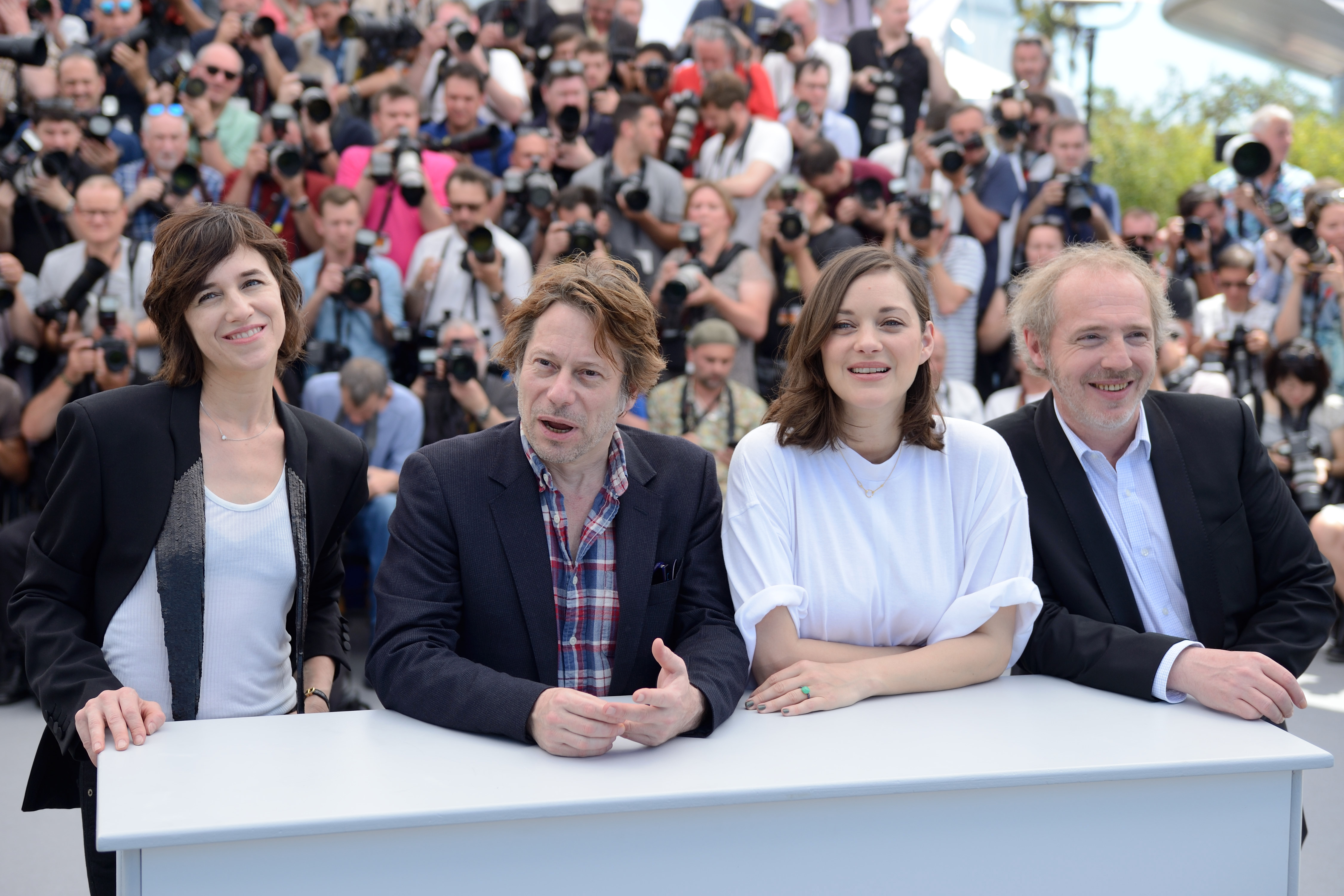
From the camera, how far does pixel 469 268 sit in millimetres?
4496

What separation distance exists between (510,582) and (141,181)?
3.62 metres

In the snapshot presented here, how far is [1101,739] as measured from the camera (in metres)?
1.59

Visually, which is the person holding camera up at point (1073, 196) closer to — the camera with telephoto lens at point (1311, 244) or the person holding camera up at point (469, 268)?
the camera with telephoto lens at point (1311, 244)

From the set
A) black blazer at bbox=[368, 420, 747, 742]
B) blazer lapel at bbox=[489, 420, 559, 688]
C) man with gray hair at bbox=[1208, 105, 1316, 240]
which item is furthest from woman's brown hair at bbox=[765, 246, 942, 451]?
man with gray hair at bbox=[1208, 105, 1316, 240]

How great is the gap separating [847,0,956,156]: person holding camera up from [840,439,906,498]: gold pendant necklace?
451 cm

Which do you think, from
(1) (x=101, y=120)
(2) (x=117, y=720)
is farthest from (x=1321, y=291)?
(1) (x=101, y=120)

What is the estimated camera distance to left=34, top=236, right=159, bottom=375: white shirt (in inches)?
167

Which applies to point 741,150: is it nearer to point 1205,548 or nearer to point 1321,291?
point 1321,291

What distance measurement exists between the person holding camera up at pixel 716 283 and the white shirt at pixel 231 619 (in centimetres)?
288

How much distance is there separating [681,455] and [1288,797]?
1.00 metres

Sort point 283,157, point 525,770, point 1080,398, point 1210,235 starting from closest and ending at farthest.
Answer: point 525,770
point 1080,398
point 283,157
point 1210,235

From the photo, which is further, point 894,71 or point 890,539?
point 894,71

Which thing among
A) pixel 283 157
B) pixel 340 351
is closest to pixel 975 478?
pixel 340 351

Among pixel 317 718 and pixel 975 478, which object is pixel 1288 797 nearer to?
pixel 975 478
